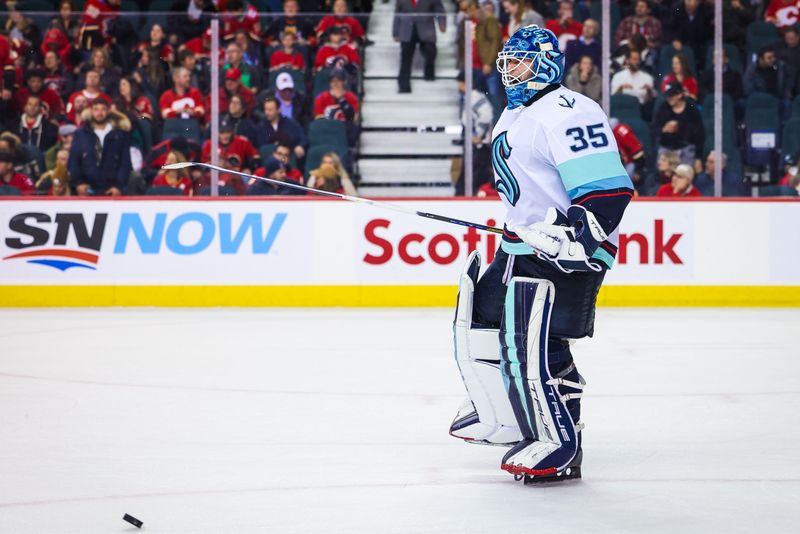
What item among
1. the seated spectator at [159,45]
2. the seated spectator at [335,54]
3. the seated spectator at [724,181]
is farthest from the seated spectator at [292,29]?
the seated spectator at [724,181]

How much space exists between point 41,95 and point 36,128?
12.0 inches

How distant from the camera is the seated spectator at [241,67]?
10297mm

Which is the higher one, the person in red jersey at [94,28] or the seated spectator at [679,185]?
the person in red jersey at [94,28]

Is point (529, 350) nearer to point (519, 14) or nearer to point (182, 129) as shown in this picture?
point (182, 129)

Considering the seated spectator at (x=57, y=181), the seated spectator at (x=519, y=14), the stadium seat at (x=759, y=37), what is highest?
the seated spectator at (x=519, y=14)

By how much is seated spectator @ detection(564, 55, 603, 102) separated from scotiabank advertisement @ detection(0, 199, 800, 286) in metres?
0.96

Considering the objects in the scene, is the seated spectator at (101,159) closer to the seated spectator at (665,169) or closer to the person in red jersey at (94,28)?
the person in red jersey at (94,28)

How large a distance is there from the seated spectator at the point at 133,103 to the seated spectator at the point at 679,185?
4060mm

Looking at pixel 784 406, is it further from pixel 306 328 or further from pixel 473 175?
pixel 473 175

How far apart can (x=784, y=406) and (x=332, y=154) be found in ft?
18.5

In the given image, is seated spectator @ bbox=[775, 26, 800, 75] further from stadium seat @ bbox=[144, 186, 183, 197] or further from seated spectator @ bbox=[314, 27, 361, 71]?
stadium seat @ bbox=[144, 186, 183, 197]

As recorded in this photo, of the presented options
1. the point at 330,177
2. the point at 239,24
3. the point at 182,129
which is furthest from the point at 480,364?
the point at 239,24

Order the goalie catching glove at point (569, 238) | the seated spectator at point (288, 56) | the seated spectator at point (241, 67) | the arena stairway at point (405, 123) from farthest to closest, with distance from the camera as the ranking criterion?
the seated spectator at point (288, 56), the arena stairway at point (405, 123), the seated spectator at point (241, 67), the goalie catching glove at point (569, 238)

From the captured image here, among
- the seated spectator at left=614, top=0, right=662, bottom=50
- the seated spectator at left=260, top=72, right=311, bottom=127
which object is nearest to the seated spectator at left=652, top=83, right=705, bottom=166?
the seated spectator at left=614, top=0, right=662, bottom=50
